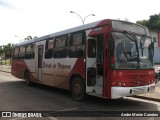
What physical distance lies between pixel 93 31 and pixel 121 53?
5.24ft

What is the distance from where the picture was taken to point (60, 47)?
12.4 metres

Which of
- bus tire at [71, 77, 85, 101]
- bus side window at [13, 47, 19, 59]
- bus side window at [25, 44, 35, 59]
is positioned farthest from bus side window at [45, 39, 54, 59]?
bus side window at [13, 47, 19, 59]

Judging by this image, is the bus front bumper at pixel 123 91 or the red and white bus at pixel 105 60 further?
the red and white bus at pixel 105 60

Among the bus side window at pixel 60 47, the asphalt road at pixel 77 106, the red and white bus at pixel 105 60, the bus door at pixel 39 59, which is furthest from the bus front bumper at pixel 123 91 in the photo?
the bus door at pixel 39 59

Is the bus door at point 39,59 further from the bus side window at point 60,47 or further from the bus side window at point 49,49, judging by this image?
the bus side window at point 60,47

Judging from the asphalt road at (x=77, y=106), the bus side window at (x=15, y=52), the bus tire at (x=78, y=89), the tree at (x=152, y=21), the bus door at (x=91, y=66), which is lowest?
the asphalt road at (x=77, y=106)

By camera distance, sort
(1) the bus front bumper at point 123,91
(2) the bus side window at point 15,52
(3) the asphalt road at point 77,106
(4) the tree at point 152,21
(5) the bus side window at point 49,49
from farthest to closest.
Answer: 1. (4) the tree at point 152,21
2. (2) the bus side window at point 15,52
3. (5) the bus side window at point 49,49
4. (1) the bus front bumper at point 123,91
5. (3) the asphalt road at point 77,106

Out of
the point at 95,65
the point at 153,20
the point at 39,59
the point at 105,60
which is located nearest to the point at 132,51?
the point at 105,60

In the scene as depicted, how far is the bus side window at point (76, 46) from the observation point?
10.6 m

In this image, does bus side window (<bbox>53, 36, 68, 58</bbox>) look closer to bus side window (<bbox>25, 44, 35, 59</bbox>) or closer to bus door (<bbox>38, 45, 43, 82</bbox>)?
bus door (<bbox>38, 45, 43, 82</bbox>)

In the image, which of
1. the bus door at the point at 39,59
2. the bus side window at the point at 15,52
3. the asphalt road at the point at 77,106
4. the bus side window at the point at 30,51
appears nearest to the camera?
the asphalt road at the point at 77,106

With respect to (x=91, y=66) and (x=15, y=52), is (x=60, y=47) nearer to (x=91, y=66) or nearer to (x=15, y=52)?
(x=91, y=66)

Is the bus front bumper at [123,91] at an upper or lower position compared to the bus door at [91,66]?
lower

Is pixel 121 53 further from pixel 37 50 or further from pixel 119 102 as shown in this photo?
pixel 37 50
